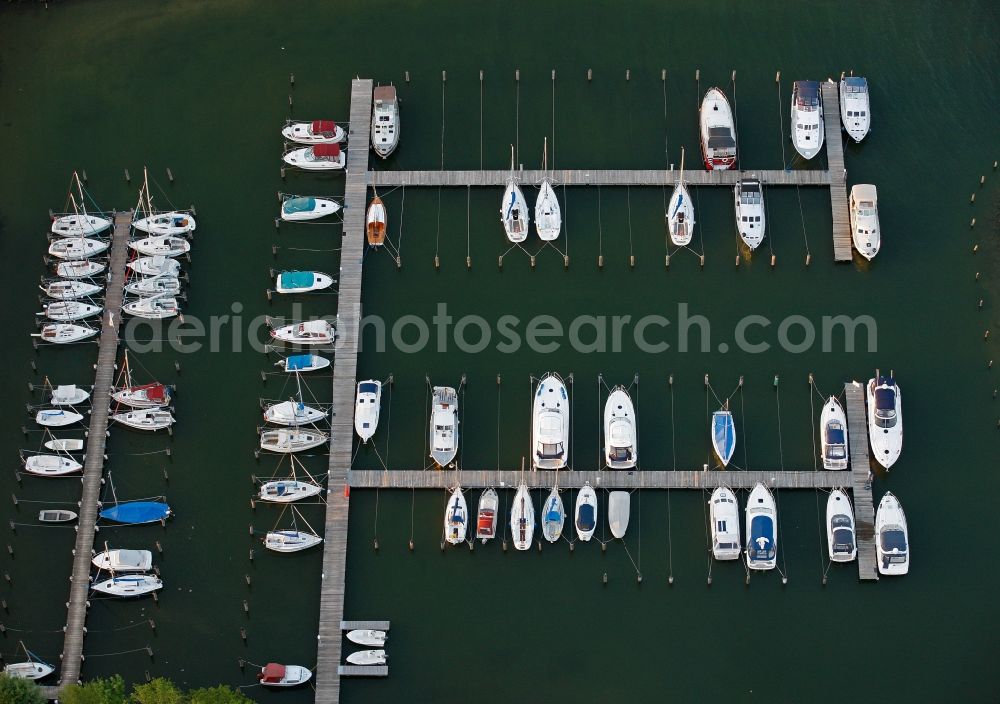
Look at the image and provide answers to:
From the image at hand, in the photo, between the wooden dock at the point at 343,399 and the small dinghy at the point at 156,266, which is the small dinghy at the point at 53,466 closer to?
the small dinghy at the point at 156,266

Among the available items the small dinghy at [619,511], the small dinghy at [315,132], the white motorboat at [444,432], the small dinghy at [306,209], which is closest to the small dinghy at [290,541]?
the white motorboat at [444,432]

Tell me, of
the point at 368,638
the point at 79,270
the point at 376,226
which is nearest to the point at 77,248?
the point at 79,270

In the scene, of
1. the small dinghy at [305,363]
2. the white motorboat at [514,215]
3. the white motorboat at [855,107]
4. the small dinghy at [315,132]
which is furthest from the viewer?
the small dinghy at [315,132]

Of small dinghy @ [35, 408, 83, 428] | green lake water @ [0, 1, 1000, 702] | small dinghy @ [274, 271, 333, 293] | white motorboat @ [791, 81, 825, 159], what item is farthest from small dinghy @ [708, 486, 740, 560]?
small dinghy @ [35, 408, 83, 428]

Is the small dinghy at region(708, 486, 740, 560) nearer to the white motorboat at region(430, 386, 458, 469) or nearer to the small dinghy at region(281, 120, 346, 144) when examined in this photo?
the white motorboat at region(430, 386, 458, 469)

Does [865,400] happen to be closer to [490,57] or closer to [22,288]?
[490,57]

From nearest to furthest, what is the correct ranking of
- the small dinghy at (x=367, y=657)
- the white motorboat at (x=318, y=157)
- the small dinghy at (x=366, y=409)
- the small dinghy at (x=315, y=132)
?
1. the small dinghy at (x=367, y=657)
2. the small dinghy at (x=366, y=409)
3. the white motorboat at (x=318, y=157)
4. the small dinghy at (x=315, y=132)

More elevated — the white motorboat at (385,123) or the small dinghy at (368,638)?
the white motorboat at (385,123)

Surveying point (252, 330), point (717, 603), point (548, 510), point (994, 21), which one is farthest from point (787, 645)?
point (994, 21)
